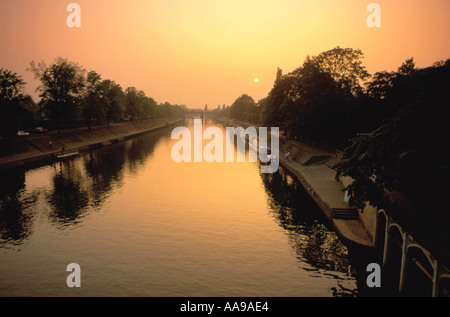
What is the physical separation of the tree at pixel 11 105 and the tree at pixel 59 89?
47.6ft

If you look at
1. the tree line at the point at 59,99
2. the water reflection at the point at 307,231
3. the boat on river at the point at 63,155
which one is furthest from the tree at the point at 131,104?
the water reflection at the point at 307,231

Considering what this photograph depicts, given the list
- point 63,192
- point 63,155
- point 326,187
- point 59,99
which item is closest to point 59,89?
point 59,99

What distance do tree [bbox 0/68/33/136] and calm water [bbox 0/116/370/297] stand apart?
16.8m

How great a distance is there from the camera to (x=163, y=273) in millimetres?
20062

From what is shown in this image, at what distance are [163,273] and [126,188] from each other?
2426cm

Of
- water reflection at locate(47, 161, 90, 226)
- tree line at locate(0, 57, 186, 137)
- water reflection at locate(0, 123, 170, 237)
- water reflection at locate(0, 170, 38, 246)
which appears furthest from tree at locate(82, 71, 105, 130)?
water reflection at locate(0, 170, 38, 246)

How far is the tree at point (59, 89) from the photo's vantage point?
77250 millimetres

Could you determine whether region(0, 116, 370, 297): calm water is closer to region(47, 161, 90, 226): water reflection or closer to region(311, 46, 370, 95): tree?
region(47, 161, 90, 226): water reflection

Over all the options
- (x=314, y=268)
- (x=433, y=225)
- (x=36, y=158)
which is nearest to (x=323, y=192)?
(x=314, y=268)

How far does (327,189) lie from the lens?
36719mm

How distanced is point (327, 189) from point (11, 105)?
57.1 m
